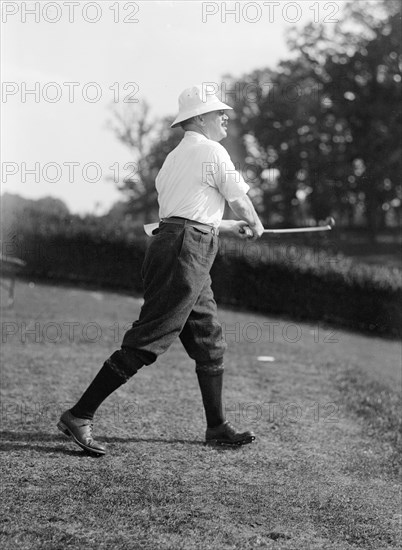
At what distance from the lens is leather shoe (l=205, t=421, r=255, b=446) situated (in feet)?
16.0

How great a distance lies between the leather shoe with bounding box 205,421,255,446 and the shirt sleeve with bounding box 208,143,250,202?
1306mm

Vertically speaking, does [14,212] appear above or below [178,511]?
above

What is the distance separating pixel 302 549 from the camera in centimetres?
339

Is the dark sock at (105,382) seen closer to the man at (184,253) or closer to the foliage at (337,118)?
the man at (184,253)

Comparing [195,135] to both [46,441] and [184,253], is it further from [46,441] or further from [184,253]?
[46,441]

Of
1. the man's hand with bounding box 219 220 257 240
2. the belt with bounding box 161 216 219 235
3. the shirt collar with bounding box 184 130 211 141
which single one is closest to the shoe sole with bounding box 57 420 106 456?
the belt with bounding box 161 216 219 235

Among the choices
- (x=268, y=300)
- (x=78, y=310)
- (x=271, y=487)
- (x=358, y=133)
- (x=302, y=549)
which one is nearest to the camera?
(x=302, y=549)

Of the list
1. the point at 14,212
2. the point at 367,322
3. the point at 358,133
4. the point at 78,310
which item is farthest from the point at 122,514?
the point at 358,133

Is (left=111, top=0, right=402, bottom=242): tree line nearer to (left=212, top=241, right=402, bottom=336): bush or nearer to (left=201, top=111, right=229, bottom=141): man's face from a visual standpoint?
(left=212, top=241, right=402, bottom=336): bush

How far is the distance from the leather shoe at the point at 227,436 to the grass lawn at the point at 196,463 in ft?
0.29

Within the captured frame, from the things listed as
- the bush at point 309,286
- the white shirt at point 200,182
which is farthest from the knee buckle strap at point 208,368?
the bush at point 309,286

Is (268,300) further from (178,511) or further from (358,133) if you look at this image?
(358,133)

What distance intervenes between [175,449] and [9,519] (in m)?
1.44

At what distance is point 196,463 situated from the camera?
451 centimetres
